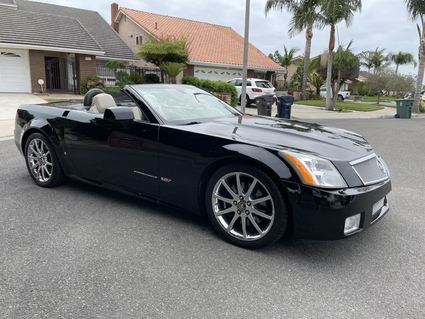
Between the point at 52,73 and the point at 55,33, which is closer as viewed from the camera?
the point at 55,33

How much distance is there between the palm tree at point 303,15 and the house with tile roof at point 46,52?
1113 centimetres

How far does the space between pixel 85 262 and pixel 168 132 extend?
4.54 ft

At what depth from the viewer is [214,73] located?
2759cm

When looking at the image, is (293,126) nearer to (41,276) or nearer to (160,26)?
(41,276)

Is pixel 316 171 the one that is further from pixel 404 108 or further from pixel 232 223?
pixel 404 108

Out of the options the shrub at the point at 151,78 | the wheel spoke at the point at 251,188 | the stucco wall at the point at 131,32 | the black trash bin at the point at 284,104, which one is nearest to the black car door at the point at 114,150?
the wheel spoke at the point at 251,188

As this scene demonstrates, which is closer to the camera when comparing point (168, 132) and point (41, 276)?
point (41, 276)

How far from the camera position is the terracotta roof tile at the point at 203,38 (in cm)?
2720

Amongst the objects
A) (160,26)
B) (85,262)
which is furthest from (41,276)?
(160,26)

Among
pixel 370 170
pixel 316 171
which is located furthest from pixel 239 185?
pixel 370 170

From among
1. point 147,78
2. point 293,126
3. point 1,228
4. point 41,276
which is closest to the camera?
point 41,276

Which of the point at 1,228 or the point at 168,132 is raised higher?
the point at 168,132

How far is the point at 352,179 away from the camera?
9.91 ft

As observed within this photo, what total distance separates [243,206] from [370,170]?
1.14 metres
